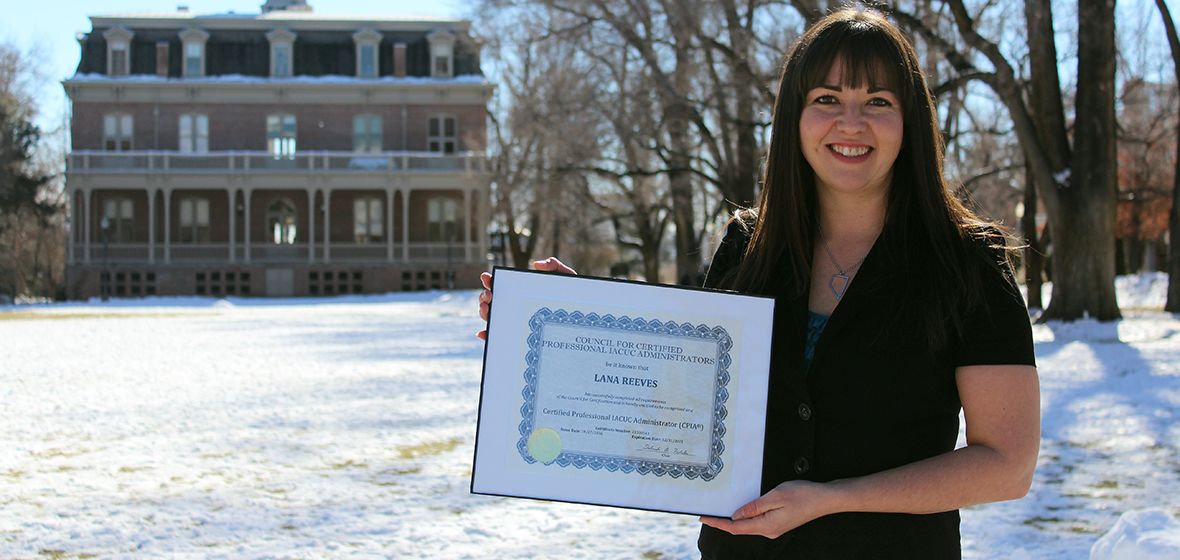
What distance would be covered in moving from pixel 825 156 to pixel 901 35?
0.30 metres

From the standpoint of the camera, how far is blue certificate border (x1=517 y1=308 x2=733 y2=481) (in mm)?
2182

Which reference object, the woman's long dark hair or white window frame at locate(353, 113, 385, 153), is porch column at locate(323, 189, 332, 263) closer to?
white window frame at locate(353, 113, 385, 153)

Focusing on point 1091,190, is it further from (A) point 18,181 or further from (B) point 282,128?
(A) point 18,181

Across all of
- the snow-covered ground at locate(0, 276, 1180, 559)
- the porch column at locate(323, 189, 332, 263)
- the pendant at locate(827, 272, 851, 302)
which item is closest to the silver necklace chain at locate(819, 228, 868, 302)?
the pendant at locate(827, 272, 851, 302)

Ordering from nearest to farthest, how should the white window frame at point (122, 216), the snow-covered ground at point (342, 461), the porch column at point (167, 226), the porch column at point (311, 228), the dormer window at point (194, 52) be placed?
the snow-covered ground at point (342, 461)
the porch column at point (167, 226)
the porch column at point (311, 228)
the white window frame at point (122, 216)
the dormer window at point (194, 52)

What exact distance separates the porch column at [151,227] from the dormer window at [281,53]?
7.06m

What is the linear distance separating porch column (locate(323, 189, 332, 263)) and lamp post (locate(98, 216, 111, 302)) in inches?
317

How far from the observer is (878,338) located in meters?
2.13

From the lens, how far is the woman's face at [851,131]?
7.24 ft

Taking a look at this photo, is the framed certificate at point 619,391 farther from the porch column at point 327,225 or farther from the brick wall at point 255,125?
the brick wall at point 255,125

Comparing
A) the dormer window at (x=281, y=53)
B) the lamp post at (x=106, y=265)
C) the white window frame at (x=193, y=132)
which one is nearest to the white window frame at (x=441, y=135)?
the dormer window at (x=281, y=53)

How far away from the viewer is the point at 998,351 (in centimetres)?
206

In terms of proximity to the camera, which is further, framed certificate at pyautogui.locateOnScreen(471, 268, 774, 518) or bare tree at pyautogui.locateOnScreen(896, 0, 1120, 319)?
bare tree at pyautogui.locateOnScreen(896, 0, 1120, 319)

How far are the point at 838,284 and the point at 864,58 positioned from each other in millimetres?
457
